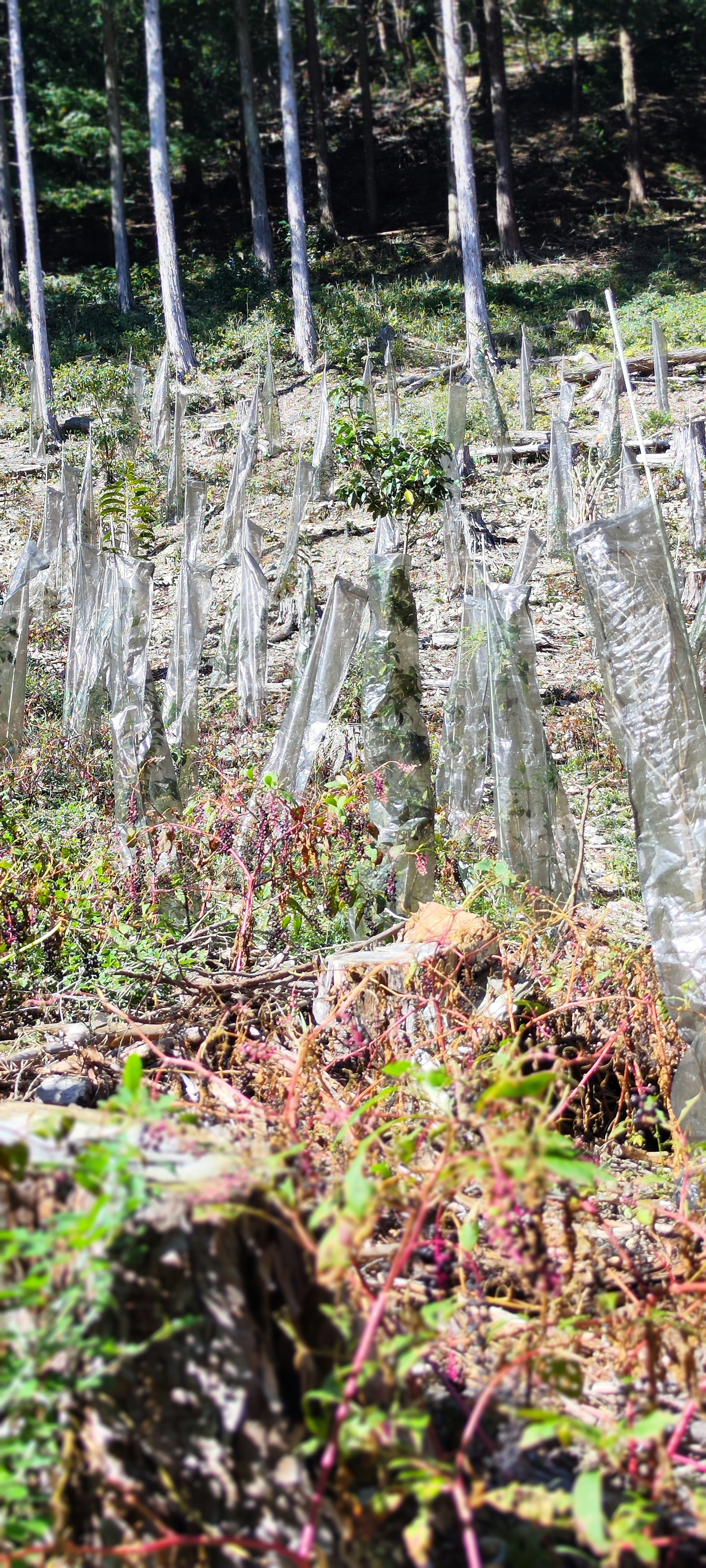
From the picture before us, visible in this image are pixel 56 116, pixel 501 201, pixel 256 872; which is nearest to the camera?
pixel 256 872

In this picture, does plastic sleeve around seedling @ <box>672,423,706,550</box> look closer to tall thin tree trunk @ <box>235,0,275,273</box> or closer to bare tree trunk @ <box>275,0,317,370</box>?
bare tree trunk @ <box>275,0,317,370</box>

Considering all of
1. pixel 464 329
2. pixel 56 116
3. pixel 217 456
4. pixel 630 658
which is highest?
pixel 56 116

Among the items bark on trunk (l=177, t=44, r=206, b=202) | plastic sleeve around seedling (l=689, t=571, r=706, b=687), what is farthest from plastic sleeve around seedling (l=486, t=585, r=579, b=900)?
bark on trunk (l=177, t=44, r=206, b=202)

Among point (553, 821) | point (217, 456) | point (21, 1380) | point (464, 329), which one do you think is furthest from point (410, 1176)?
point (464, 329)

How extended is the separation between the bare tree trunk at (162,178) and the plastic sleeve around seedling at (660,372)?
26.3ft

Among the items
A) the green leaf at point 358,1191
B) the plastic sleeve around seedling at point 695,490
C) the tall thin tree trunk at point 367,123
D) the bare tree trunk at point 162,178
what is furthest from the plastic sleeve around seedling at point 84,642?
the tall thin tree trunk at point 367,123

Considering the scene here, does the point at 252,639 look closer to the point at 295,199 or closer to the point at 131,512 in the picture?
the point at 131,512

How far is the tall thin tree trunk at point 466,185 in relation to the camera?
53.0 feet

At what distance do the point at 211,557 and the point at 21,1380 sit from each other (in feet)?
41.3

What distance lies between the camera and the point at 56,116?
1030 inches

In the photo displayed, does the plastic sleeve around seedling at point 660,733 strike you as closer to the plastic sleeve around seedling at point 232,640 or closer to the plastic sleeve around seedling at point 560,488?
the plastic sleeve around seedling at point 232,640

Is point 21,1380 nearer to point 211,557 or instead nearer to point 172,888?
point 172,888

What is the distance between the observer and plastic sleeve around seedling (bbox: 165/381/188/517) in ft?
46.6

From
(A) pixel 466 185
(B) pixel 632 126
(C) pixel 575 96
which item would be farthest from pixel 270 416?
(C) pixel 575 96
